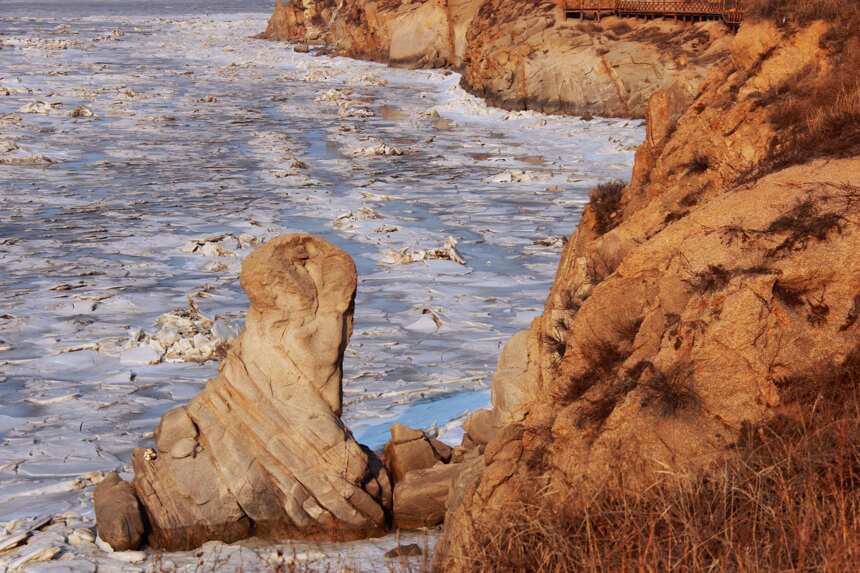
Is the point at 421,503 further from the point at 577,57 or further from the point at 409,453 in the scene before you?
the point at 577,57

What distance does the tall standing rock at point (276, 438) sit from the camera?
6871mm

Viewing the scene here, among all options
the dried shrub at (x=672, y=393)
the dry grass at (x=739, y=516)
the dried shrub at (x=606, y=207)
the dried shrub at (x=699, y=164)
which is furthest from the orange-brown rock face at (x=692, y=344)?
the dried shrub at (x=606, y=207)

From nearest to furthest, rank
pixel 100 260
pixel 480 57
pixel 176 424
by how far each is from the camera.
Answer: pixel 176 424, pixel 100 260, pixel 480 57

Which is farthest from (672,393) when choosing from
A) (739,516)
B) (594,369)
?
(739,516)

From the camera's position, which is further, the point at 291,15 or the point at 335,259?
the point at 291,15

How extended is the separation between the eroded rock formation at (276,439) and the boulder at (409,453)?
31 centimetres

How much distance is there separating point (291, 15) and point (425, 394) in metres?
55.7

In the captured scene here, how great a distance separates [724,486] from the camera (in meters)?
4.36

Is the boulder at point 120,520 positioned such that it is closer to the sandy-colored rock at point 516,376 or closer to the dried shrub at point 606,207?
the sandy-colored rock at point 516,376

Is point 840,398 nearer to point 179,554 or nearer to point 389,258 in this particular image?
point 179,554

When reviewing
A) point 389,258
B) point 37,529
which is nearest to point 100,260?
point 389,258

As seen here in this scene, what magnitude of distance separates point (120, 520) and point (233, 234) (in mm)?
10670

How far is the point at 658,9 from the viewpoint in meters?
30.8

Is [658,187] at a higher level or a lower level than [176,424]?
higher
